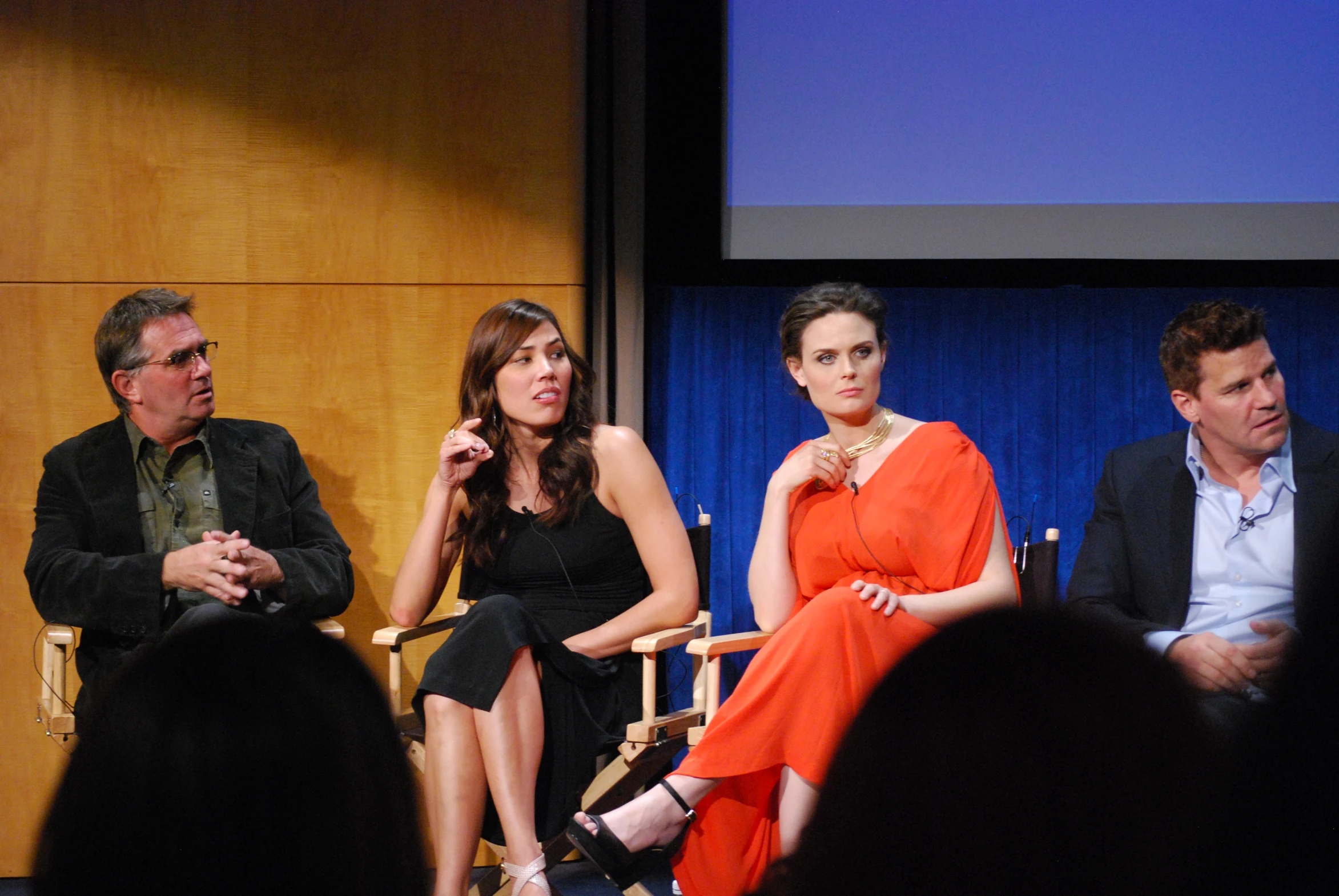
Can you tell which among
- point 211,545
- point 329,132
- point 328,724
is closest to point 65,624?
point 211,545

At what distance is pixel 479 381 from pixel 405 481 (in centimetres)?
66

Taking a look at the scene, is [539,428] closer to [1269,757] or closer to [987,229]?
[987,229]

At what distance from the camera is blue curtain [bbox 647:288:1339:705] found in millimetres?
3393

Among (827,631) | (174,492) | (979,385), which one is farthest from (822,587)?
(174,492)

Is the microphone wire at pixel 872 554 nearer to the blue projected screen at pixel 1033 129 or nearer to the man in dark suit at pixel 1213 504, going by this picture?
the man in dark suit at pixel 1213 504

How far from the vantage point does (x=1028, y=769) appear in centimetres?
49

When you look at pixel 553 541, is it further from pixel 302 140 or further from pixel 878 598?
pixel 302 140

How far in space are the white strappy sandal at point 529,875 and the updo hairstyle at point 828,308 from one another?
1229mm

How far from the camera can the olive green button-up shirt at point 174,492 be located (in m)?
2.79

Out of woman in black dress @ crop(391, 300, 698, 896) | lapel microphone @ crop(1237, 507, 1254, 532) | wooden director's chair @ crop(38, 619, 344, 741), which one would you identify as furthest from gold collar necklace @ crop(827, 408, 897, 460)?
wooden director's chair @ crop(38, 619, 344, 741)

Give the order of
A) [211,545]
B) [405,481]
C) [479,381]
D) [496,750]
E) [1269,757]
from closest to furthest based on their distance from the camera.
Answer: [1269,757], [496,750], [211,545], [479,381], [405,481]

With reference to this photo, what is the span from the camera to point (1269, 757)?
518 millimetres

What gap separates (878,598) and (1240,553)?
73cm

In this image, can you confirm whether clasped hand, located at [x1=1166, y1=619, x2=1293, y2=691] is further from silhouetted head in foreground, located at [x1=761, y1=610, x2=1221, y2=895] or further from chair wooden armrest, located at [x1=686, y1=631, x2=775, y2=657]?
silhouetted head in foreground, located at [x1=761, y1=610, x2=1221, y2=895]
